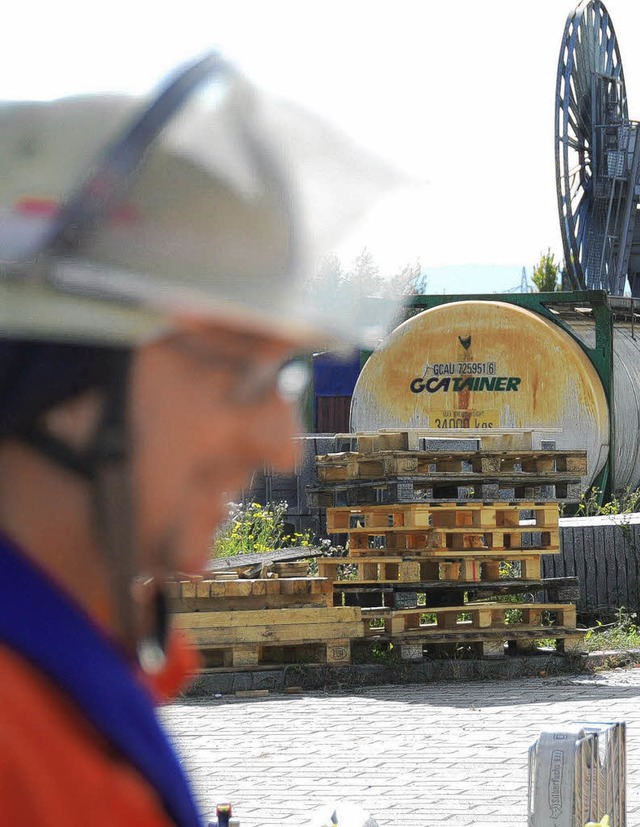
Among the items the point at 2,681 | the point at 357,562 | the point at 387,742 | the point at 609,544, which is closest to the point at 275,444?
the point at 2,681

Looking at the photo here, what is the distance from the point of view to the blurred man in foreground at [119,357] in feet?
2.93

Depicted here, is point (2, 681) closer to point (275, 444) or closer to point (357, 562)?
point (275, 444)

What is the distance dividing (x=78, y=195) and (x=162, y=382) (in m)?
0.13

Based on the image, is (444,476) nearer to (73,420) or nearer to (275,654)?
(275,654)

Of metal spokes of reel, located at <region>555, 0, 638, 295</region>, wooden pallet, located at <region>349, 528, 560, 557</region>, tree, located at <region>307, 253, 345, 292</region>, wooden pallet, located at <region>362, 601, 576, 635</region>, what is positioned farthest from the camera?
metal spokes of reel, located at <region>555, 0, 638, 295</region>

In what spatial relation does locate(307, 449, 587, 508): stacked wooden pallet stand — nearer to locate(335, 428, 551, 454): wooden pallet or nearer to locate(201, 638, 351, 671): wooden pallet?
locate(335, 428, 551, 454): wooden pallet

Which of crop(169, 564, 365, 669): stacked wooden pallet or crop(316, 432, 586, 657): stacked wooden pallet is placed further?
crop(316, 432, 586, 657): stacked wooden pallet

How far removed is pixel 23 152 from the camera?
36.4 inches

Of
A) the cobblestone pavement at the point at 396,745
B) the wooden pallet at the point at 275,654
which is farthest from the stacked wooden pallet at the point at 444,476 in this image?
the cobblestone pavement at the point at 396,745

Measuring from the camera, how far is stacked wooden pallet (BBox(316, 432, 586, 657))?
1081 centimetres

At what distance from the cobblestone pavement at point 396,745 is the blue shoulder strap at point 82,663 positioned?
467 centimetres

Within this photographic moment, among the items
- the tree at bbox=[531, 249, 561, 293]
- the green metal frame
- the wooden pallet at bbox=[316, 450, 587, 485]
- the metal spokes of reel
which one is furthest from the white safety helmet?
the tree at bbox=[531, 249, 561, 293]

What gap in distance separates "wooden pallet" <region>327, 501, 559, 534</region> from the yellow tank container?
6.53 meters

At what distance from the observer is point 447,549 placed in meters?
11.1
